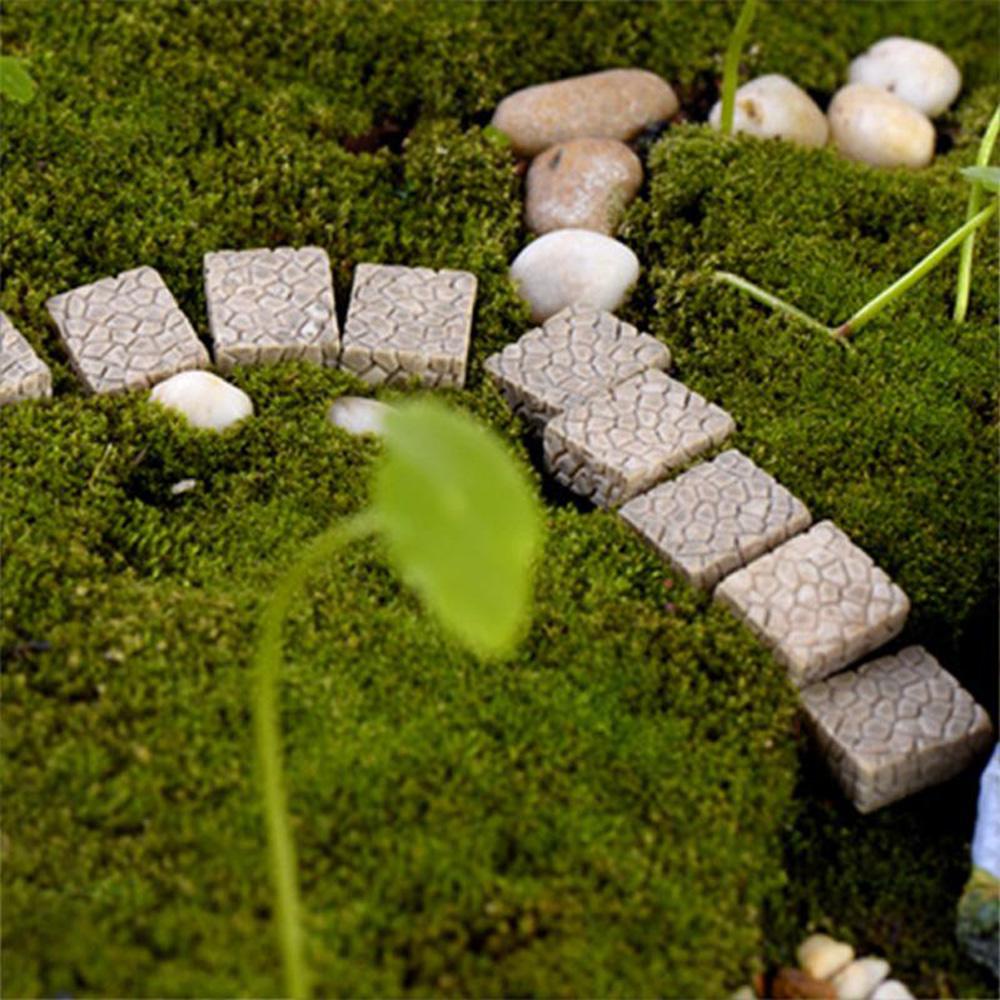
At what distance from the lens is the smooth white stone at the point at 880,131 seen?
366 cm

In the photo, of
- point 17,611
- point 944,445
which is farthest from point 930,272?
point 17,611

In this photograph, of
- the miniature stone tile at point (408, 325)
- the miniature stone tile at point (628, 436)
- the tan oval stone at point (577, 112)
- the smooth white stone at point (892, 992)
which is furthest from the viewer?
the tan oval stone at point (577, 112)

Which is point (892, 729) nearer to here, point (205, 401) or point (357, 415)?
point (357, 415)

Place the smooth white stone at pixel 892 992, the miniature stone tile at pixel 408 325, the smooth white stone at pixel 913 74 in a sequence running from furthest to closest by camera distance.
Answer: the smooth white stone at pixel 913 74 < the miniature stone tile at pixel 408 325 < the smooth white stone at pixel 892 992

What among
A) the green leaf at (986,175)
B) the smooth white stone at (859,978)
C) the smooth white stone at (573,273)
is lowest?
the smooth white stone at (859,978)

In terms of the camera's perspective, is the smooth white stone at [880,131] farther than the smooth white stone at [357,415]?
Yes

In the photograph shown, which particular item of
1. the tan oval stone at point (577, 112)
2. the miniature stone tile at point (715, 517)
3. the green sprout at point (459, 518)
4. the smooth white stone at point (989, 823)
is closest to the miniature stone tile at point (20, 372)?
the miniature stone tile at point (715, 517)

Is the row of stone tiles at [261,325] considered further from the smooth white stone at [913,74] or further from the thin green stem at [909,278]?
the smooth white stone at [913,74]

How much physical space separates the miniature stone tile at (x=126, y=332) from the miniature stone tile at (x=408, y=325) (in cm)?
30

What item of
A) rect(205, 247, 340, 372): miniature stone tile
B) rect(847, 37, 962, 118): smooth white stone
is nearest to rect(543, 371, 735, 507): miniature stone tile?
rect(205, 247, 340, 372): miniature stone tile

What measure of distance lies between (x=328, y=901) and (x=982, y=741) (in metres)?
1.06

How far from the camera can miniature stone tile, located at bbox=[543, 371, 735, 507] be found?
284 cm

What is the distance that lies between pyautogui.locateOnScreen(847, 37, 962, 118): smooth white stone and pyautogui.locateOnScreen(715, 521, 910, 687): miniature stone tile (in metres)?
1.59

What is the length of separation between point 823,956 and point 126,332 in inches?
66.1
